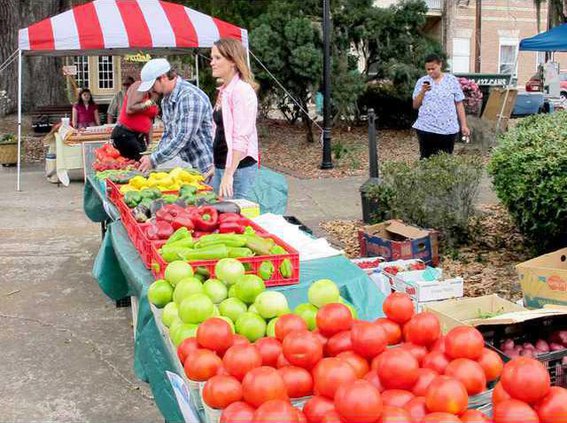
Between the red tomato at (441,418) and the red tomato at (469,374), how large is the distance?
0.26 m

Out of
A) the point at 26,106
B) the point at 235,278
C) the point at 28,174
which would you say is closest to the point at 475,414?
the point at 235,278

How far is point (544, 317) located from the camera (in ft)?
12.1

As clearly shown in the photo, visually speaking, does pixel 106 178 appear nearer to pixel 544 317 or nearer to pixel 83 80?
pixel 544 317

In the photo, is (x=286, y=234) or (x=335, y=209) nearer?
(x=286, y=234)

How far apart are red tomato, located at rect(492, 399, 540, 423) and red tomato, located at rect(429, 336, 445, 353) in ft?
1.31

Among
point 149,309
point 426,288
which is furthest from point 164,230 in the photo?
point 426,288

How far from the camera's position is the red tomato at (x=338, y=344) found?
Result: 2533mm

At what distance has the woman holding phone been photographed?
837cm

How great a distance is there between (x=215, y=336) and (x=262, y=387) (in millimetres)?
422

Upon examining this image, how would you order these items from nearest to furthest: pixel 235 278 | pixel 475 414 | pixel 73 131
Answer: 1. pixel 475 414
2. pixel 235 278
3. pixel 73 131

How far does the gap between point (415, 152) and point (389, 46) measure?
262cm

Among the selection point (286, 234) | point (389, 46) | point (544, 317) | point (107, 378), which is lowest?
point (107, 378)

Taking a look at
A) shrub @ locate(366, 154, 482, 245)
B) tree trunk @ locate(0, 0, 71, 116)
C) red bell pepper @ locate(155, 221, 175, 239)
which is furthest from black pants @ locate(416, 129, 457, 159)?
tree trunk @ locate(0, 0, 71, 116)

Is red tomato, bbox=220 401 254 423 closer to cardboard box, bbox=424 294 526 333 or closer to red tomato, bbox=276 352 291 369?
red tomato, bbox=276 352 291 369
